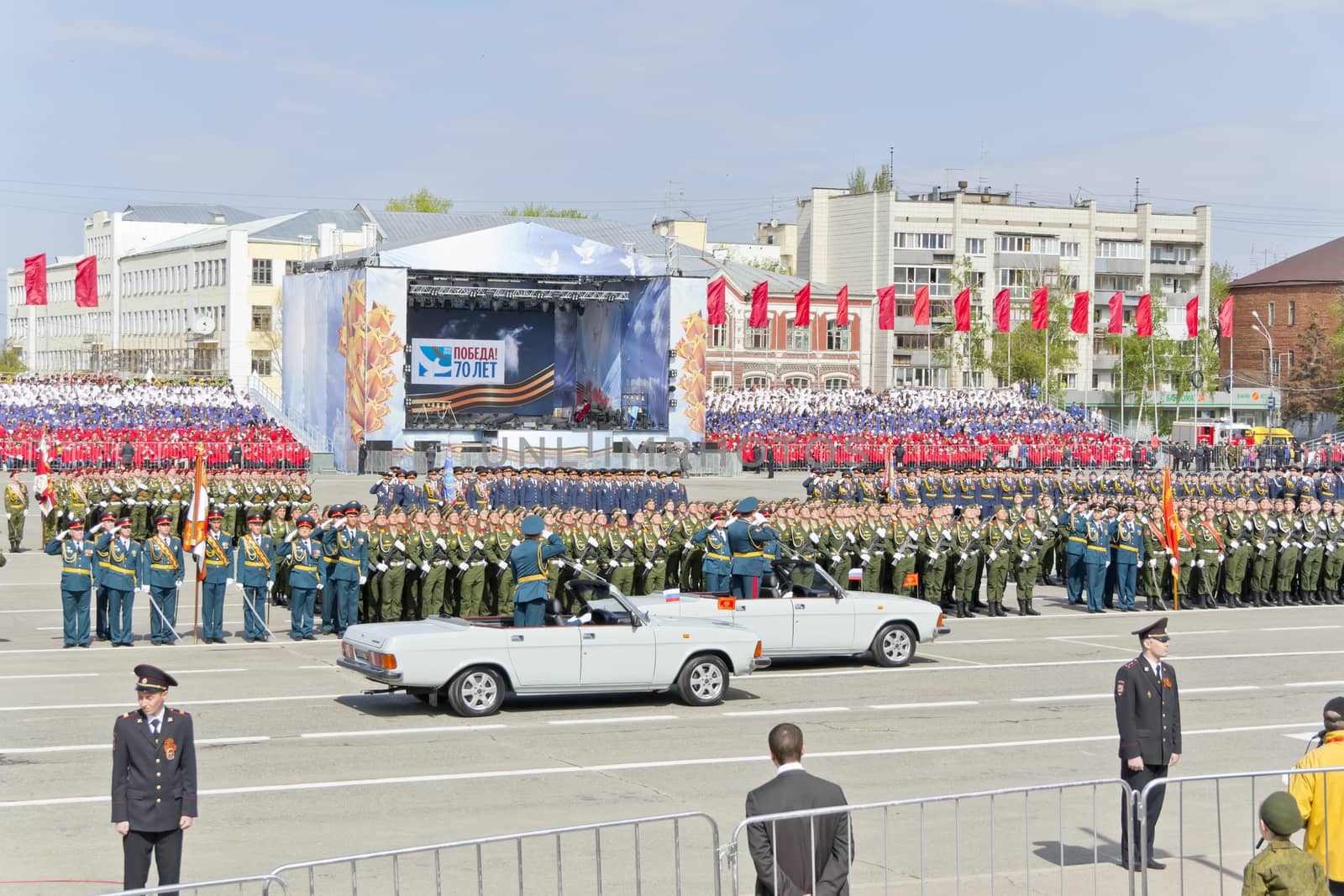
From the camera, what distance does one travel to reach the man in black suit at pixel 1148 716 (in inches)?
369

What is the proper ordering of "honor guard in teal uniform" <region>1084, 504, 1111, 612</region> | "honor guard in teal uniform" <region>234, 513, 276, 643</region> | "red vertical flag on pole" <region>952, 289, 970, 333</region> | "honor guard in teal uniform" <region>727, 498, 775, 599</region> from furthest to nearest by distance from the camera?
"red vertical flag on pole" <region>952, 289, 970, 333</region> → "honor guard in teal uniform" <region>1084, 504, 1111, 612</region> → "honor guard in teal uniform" <region>234, 513, 276, 643</region> → "honor guard in teal uniform" <region>727, 498, 775, 599</region>

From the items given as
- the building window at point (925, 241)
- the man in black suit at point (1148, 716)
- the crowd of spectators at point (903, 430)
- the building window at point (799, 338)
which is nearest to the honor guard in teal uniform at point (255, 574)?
the man in black suit at point (1148, 716)

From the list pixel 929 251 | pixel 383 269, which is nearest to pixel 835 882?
pixel 383 269

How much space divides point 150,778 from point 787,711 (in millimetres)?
7786

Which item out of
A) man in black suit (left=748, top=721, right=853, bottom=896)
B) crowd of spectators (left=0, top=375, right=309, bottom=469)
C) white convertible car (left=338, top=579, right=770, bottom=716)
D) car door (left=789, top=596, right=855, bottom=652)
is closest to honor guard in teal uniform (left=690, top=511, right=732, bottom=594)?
car door (left=789, top=596, right=855, bottom=652)

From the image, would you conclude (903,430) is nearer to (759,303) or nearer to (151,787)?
(759,303)

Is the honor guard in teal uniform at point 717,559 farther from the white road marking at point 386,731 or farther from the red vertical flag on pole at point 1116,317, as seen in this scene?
the red vertical flag on pole at point 1116,317

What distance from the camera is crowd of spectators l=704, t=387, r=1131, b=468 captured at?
171 ft

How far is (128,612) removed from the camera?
731 inches

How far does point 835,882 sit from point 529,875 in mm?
2766

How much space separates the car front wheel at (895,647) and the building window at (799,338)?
6373cm

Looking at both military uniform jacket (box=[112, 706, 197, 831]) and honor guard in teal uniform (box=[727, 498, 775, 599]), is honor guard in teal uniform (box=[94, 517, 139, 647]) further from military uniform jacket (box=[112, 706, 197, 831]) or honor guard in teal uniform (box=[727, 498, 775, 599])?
military uniform jacket (box=[112, 706, 197, 831])

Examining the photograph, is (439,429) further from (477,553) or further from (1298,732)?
(1298,732)

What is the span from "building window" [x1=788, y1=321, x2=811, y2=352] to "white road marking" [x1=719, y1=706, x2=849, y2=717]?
6639 cm
